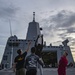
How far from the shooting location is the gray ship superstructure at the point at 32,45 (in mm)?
82688

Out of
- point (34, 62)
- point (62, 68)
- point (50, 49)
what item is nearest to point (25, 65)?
point (34, 62)

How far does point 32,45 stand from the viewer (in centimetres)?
7731

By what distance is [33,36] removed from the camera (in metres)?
96.7

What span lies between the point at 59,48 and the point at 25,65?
3253 inches

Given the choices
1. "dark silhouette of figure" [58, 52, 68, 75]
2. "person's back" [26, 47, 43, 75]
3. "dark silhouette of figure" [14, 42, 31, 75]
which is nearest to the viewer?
"person's back" [26, 47, 43, 75]

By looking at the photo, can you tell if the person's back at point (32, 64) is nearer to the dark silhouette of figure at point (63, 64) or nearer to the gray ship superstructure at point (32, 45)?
the dark silhouette of figure at point (63, 64)

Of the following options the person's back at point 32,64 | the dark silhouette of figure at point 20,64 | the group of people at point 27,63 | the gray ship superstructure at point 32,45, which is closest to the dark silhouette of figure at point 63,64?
the group of people at point 27,63

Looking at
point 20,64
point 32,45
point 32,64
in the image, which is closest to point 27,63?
point 32,64

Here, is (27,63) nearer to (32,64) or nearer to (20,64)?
(32,64)

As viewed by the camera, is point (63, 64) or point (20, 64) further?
point (63, 64)

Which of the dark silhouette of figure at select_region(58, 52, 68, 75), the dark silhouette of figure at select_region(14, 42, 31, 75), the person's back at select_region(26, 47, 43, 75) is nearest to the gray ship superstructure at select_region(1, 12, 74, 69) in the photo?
the dark silhouette of figure at select_region(58, 52, 68, 75)

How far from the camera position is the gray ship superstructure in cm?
8269

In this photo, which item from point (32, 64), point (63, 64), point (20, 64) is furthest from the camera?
point (63, 64)

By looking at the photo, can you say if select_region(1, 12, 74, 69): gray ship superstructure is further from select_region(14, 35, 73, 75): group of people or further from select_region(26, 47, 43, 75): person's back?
select_region(26, 47, 43, 75): person's back
